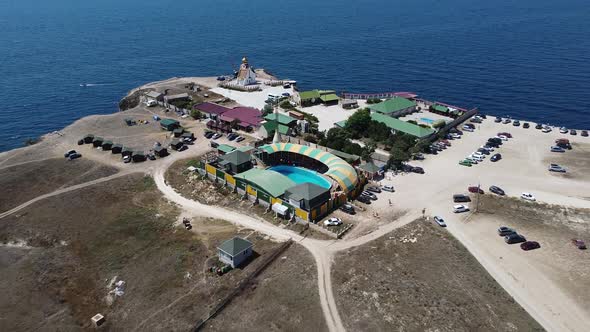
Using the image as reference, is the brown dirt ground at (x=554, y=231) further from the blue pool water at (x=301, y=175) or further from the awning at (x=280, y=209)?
the awning at (x=280, y=209)

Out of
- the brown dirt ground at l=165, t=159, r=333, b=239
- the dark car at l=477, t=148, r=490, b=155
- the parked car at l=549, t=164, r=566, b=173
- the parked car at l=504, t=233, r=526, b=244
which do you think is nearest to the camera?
the parked car at l=504, t=233, r=526, b=244

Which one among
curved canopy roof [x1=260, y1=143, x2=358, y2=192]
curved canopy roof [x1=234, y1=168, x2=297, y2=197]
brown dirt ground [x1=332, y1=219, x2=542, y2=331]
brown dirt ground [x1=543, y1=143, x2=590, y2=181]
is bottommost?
brown dirt ground [x1=332, y1=219, x2=542, y2=331]

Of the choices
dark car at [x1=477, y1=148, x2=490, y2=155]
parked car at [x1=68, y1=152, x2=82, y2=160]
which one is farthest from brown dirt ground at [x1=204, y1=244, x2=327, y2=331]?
parked car at [x1=68, y1=152, x2=82, y2=160]

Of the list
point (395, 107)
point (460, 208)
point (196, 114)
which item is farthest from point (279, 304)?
point (395, 107)

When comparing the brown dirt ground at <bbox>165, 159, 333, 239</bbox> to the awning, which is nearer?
the brown dirt ground at <bbox>165, 159, 333, 239</bbox>

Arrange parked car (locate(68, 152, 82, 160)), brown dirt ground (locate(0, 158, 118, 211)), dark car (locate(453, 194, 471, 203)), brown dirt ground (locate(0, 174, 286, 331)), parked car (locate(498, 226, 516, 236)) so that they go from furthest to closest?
parked car (locate(68, 152, 82, 160)), brown dirt ground (locate(0, 158, 118, 211)), dark car (locate(453, 194, 471, 203)), parked car (locate(498, 226, 516, 236)), brown dirt ground (locate(0, 174, 286, 331))

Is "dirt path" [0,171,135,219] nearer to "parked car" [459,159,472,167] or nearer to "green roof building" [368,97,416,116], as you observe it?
"green roof building" [368,97,416,116]

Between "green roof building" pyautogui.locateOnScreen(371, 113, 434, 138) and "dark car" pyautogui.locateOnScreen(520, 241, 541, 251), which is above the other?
"green roof building" pyautogui.locateOnScreen(371, 113, 434, 138)

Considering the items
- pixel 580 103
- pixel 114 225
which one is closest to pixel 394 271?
pixel 114 225
